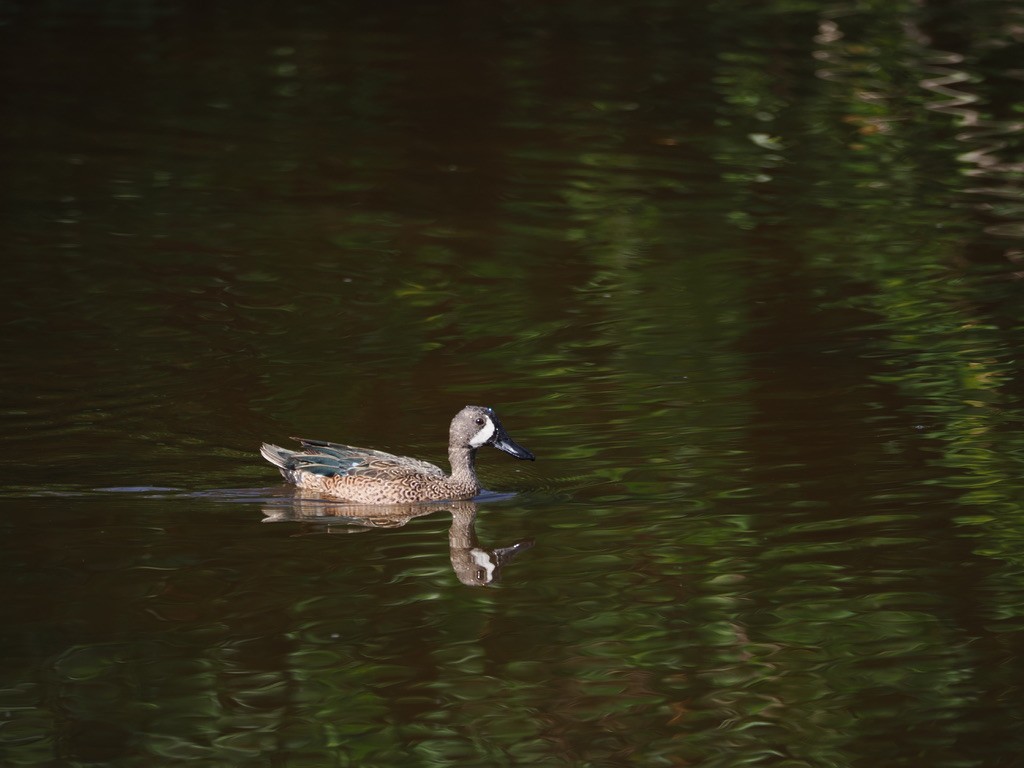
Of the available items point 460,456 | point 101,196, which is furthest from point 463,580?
point 101,196

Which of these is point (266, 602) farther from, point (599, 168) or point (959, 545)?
point (599, 168)

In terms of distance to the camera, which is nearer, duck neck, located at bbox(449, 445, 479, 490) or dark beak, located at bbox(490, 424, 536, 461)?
dark beak, located at bbox(490, 424, 536, 461)

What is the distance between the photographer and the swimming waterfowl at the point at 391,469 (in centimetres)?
931

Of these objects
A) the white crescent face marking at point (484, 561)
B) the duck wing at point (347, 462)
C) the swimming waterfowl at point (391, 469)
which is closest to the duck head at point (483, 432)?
the swimming waterfowl at point (391, 469)

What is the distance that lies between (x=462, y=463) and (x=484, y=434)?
0.25 m

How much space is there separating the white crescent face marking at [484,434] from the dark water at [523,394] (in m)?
0.41

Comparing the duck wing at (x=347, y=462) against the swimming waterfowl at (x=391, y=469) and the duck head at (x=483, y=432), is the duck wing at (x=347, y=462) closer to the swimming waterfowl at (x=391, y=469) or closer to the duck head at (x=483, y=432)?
the swimming waterfowl at (x=391, y=469)

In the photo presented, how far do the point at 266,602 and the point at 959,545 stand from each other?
3.31m

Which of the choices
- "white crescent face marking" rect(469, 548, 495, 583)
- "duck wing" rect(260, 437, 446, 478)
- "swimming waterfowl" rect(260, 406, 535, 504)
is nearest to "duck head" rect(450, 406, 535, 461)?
"swimming waterfowl" rect(260, 406, 535, 504)

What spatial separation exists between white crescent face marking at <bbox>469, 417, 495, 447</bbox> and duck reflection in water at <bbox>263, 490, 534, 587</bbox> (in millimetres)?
339

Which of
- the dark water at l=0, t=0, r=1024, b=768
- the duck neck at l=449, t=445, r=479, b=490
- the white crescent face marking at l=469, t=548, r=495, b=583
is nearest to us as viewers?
the dark water at l=0, t=0, r=1024, b=768

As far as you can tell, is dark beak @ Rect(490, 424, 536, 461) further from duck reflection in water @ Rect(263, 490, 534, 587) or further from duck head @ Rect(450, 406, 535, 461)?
duck reflection in water @ Rect(263, 490, 534, 587)

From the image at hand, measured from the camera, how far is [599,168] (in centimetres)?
1648

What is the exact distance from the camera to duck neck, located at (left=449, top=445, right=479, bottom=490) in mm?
9477
